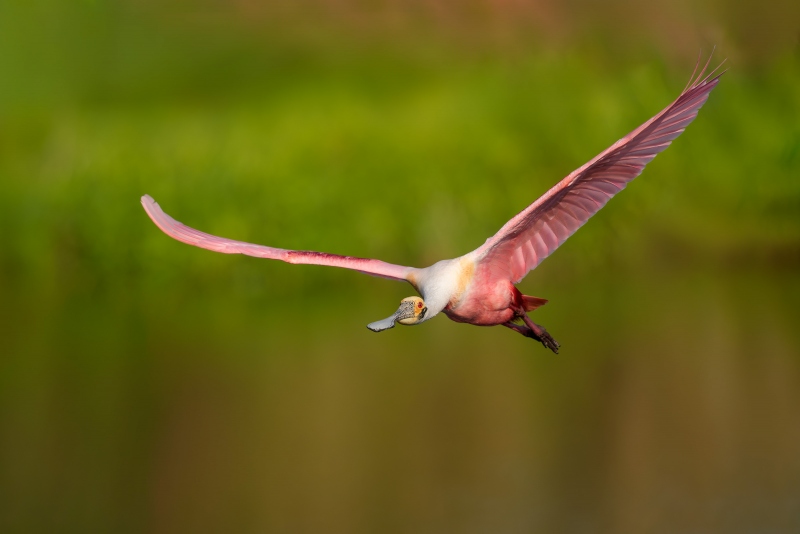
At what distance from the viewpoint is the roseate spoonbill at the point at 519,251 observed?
3182 millimetres

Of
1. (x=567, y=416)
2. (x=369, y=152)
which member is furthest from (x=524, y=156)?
(x=567, y=416)

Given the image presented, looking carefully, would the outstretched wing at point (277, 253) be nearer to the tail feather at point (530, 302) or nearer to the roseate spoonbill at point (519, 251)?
the roseate spoonbill at point (519, 251)

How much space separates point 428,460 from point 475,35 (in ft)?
21.2

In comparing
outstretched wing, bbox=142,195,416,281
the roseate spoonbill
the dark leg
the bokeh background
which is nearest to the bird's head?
the roseate spoonbill

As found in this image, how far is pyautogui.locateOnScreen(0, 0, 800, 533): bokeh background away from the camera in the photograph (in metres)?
6.89

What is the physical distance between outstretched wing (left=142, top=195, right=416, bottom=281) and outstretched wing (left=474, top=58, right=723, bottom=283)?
A: 25 centimetres

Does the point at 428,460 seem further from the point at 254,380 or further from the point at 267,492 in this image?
the point at 254,380

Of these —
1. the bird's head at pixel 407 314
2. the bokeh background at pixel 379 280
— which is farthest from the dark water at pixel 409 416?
the bird's head at pixel 407 314

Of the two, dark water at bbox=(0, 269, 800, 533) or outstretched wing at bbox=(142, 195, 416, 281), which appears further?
dark water at bbox=(0, 269, 800, 533)

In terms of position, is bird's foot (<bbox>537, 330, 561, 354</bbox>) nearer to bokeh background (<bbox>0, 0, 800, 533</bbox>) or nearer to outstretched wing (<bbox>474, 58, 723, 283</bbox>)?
outstretched wing (<bbox>474, 58, 723, 283</bbox>)

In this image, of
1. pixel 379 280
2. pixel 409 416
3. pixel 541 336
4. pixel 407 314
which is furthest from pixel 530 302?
pixel 379 280

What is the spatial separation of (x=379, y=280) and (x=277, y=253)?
6730mm

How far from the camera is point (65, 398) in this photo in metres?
8.20

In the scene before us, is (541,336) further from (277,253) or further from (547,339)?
(277,253)
